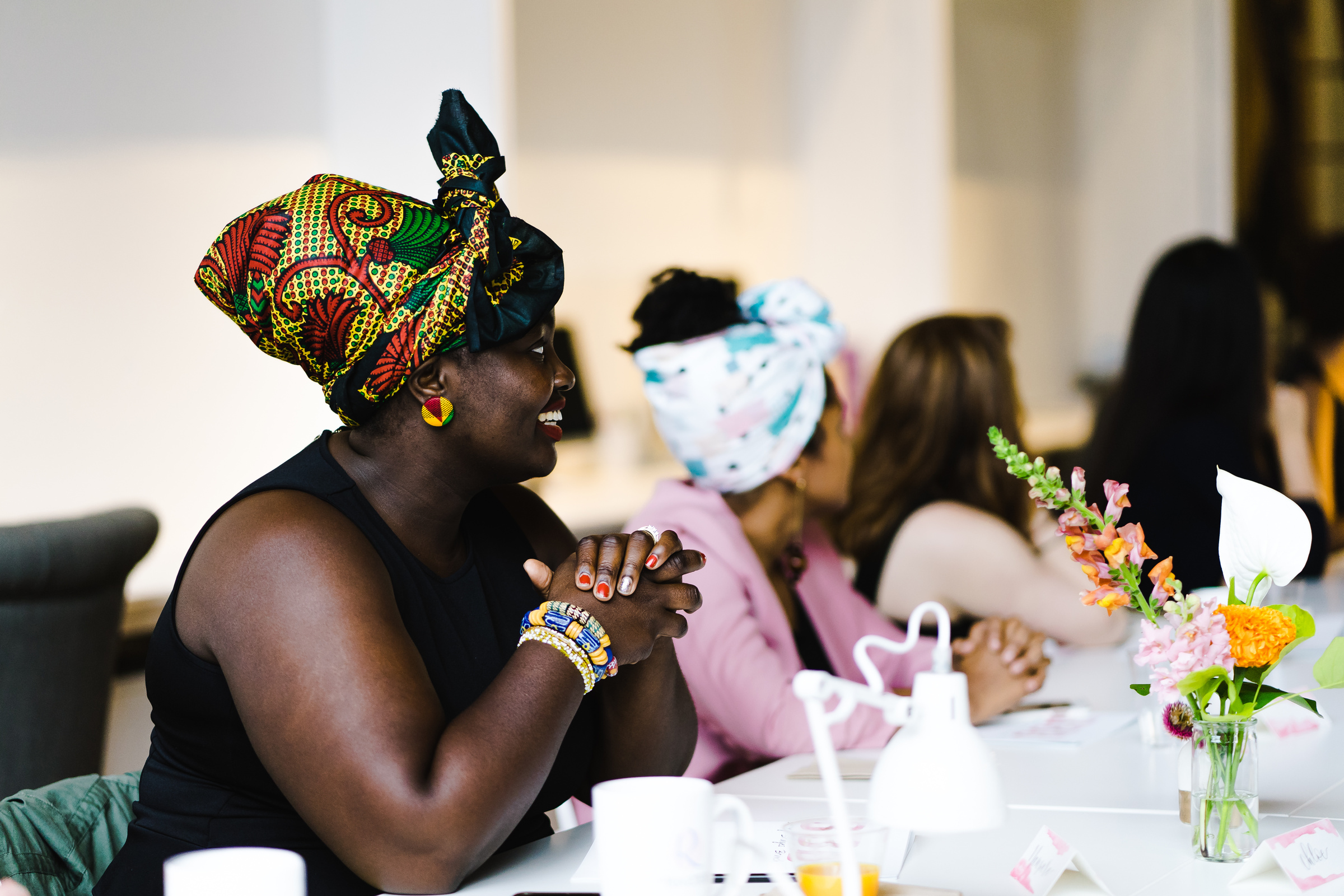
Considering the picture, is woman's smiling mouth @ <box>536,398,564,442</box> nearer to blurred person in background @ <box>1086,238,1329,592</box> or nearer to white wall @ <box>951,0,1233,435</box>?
blurred person in background @ <box>1086,238,1329,592</box>

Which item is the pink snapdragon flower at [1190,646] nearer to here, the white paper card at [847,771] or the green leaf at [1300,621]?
the green leaf at [1300,621]

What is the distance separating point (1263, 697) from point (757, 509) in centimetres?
110

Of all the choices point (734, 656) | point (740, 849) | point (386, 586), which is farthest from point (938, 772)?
point (734, 656)

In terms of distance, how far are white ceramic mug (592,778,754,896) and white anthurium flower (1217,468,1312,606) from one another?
59 cm

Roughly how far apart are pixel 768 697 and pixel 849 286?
122 inches

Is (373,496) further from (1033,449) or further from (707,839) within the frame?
(1033,449)

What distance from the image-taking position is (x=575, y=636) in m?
1.33

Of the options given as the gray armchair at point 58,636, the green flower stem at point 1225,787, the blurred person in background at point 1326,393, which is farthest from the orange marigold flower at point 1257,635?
the blurred person in background at point 1326,393

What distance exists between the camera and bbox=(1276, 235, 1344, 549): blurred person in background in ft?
14.4

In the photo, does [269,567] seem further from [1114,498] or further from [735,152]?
[735,152]

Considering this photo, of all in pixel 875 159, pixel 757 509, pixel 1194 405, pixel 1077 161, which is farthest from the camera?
pixel 1077 161

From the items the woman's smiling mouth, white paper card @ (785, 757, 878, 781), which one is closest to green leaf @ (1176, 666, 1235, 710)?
white paper card @ (785, 757, 878, 781)

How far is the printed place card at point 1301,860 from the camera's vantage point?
1.22 m

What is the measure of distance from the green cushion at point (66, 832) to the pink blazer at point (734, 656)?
759 millimetres
